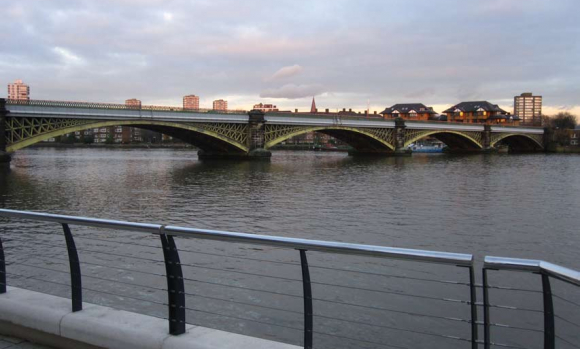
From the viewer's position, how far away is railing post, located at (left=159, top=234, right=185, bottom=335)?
13.1 feet

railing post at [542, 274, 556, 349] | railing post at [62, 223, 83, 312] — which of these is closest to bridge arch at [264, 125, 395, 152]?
railing post at [62, 223, 83, 312]

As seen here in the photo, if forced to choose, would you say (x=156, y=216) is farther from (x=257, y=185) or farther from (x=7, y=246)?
(x=257, y=185)

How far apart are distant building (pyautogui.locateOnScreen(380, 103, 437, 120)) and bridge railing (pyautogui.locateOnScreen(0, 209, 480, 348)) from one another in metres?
136

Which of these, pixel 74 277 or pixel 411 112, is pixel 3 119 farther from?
pixel 411 112

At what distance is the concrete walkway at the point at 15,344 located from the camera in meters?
4.18

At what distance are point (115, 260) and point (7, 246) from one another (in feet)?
10.4

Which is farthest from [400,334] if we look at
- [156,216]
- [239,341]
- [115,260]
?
[156,216]

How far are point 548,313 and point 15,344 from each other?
407cm

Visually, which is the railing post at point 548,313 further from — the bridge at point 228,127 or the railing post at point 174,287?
the bridge at point 228,127

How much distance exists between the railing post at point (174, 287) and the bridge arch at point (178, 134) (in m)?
42.3

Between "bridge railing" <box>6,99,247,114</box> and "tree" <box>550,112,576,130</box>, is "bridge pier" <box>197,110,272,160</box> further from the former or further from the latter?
"tree" <box>550,112,576,130</box>

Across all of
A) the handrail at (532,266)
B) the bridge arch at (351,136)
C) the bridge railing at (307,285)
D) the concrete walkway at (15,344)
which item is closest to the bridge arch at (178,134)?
the bridge arch at (351,136)

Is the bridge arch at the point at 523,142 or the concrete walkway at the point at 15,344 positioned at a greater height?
the bridge arch at the point at 523,142

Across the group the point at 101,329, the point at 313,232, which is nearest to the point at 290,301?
the point at 101,329
